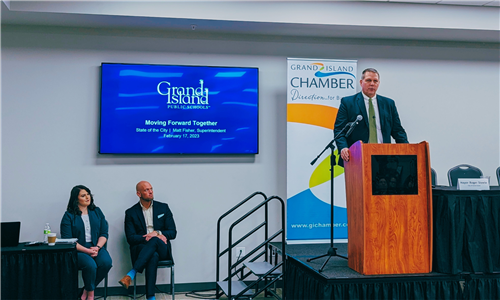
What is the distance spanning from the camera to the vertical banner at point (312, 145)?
16.0ft

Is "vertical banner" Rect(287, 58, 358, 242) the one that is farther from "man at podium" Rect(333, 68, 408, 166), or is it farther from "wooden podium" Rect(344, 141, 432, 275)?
"wooden podium" Rect(344, 141, 432, 275)

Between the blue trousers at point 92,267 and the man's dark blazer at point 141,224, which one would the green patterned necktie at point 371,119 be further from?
the blue trousers at point 92,267

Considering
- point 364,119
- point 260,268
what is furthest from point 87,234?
point 364,119

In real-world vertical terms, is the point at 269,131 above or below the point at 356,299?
above

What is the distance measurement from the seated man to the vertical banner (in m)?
1.33

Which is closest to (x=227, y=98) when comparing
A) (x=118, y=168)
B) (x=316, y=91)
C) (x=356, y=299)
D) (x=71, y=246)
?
(x=316, y=91)

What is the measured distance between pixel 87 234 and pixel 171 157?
A: 1.22 meters

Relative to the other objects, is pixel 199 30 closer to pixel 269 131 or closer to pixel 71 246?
pixel 269 131

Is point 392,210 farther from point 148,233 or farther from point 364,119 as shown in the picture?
point 148,233

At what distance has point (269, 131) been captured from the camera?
522 centimetres

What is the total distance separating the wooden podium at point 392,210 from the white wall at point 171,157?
2.31 m

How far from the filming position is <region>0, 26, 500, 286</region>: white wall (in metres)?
4.80

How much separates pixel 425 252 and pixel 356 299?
0.57 meters

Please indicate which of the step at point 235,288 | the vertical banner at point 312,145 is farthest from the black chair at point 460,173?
the step at point 235,288
